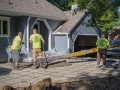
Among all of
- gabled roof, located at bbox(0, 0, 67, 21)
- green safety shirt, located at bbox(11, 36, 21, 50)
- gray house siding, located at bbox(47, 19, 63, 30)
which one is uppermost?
gabled roof, located at bbox(0, 0, 67, 21)

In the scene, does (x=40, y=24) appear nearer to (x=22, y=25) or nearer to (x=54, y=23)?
(x=54, y=23)

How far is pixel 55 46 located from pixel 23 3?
4274mm

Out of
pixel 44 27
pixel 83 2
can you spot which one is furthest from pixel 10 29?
pixel 83 2

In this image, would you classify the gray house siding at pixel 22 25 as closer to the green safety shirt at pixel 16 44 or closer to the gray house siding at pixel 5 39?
the gray house siding at pixel 5 39

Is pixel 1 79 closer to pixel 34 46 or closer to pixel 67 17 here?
pixel 34 46

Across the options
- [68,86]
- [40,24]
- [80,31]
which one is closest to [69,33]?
[80,31]

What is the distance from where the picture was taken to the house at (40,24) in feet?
44.5

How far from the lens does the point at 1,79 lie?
805 cm

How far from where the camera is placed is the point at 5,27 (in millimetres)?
13820

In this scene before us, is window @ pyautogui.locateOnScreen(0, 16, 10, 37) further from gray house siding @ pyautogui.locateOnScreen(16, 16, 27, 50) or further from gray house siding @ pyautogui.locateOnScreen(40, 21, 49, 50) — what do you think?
gray house siding @ pyautogui.locateOnScreen(40, 21, 49, 50)

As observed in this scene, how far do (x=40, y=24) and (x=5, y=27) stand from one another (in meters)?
3.68

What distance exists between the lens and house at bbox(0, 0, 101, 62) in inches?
534

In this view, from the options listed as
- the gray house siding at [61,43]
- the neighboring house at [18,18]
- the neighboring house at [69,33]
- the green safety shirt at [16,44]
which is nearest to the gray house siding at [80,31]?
the neighboring house at [69,33]

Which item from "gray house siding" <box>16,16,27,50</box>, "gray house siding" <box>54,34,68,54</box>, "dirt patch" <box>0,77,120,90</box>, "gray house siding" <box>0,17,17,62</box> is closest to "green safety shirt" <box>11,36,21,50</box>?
"gray house siding" <box>0,17,17,62</box>
